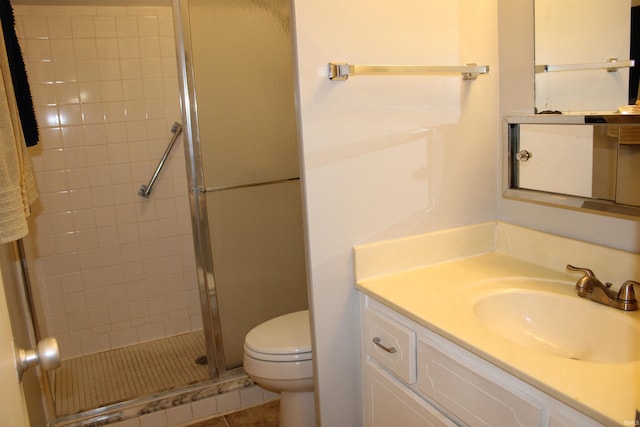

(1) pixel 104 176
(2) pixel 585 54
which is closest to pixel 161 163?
(1) pixel 104 176

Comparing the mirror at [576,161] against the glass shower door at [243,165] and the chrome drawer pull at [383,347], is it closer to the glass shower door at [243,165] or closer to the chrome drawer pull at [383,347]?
the chrome drawer pull at [383,347]

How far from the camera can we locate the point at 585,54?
59.7 inches

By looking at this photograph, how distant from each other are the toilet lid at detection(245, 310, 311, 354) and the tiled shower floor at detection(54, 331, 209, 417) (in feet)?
2.23

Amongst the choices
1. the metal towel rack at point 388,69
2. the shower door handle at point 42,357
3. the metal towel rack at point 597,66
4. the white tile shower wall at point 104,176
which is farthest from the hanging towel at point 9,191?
the white tile shower wall at point 104,176

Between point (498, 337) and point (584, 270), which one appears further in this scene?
point (584, 270)

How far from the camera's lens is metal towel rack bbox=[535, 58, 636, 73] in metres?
1.39

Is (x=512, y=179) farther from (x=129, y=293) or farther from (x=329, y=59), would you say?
(x=129, y=293)

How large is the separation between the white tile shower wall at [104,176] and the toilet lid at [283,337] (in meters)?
1.31

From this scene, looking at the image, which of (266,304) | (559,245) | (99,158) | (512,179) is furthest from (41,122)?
(559,245)

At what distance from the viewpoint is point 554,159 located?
1613 mm

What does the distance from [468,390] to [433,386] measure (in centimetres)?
15

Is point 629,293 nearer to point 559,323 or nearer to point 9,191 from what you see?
point 559,323

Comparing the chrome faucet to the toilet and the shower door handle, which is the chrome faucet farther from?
the shower door handle

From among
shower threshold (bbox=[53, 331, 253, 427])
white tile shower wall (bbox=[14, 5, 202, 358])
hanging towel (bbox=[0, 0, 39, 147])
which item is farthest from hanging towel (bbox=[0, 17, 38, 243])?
white tile shower wall (bbox=[14, 5, 202, 358])
